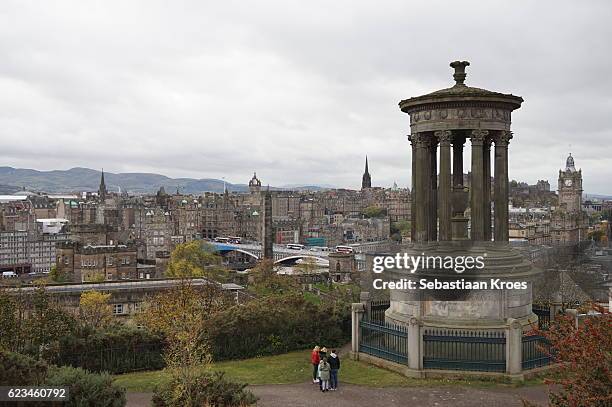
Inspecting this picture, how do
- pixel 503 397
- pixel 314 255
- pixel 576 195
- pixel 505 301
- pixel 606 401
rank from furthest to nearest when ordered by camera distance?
1. pixel 576 195
2. pixel 314 255
3. pixel 505 301
4. pixel 503 397
5. pixel 606 401

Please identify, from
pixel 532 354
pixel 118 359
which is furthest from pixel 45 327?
pixel 532 354

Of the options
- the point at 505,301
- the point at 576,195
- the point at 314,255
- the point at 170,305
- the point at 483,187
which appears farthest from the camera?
the point at 576,195

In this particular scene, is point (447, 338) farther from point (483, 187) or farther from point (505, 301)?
point (483, 187)

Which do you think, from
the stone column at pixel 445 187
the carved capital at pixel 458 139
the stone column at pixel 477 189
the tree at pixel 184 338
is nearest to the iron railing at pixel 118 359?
the tree at pixel 184 338

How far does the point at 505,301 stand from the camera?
19.2m

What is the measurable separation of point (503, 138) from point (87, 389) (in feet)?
49.3

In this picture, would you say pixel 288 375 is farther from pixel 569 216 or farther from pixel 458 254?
pixel 569 216

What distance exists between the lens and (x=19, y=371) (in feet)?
40.1

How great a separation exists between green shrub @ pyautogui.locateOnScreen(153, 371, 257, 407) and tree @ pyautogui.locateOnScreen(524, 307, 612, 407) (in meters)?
5.94

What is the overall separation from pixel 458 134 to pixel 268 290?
55.5 m

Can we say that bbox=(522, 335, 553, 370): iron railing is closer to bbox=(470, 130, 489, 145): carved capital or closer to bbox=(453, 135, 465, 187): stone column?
bbox=(470, 130, 489, 145): carved capital

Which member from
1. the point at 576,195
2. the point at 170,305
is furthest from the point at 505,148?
the point at 576,195

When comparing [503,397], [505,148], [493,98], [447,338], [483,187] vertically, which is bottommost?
[503,397]

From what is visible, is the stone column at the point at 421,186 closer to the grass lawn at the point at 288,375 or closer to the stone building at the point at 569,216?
the grass lawn at the point at 288,375
